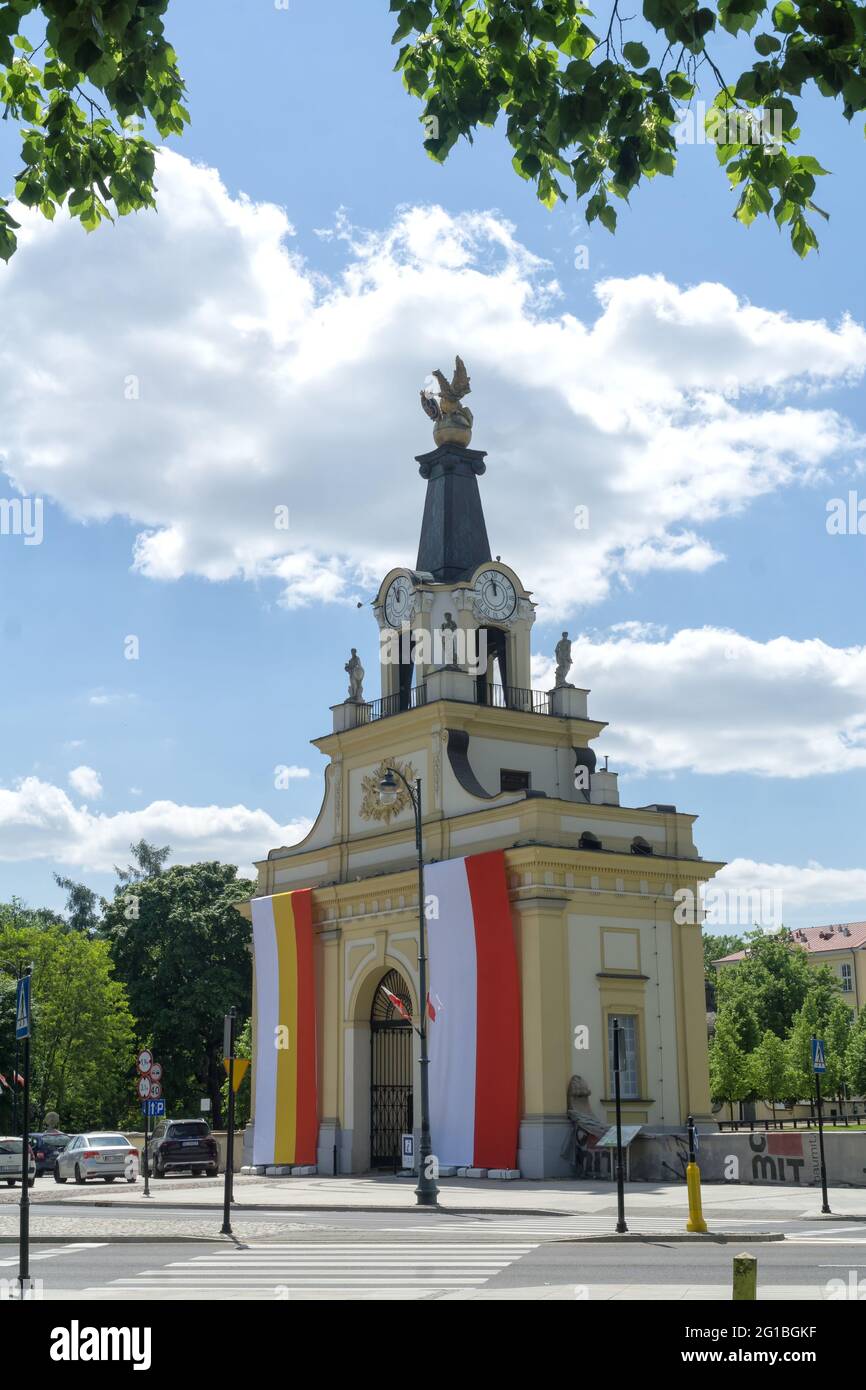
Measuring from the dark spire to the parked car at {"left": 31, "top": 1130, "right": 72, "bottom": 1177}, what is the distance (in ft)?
81.7

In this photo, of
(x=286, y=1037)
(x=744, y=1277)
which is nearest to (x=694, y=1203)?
(x=744, y=1277)

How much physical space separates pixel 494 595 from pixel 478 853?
925 cm

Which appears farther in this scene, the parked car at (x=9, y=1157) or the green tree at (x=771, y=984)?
the green tree at (x=771, y=984)

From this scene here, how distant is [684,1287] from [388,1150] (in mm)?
A: 30600

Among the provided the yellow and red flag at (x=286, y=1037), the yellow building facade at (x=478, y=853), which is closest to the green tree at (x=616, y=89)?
the yellow building facade at (x=478, y=853)

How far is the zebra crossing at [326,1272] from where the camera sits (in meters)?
13.9

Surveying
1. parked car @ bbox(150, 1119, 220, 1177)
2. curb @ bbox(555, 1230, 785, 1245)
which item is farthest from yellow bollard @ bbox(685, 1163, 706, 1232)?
parked car @ bbox(150, 1119, 220, 1177)

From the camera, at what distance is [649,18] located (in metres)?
7.56

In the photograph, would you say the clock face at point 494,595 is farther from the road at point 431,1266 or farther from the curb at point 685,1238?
the curb at point 685,1238

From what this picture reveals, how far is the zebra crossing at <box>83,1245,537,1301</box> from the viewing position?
13.9m

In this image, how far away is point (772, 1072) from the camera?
8044 cm

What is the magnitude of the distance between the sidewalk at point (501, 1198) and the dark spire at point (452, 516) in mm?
17973

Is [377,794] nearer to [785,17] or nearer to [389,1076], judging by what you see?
[389,1076]

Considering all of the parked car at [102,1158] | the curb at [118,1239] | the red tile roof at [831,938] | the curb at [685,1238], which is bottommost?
the parked car at [102,1158]
